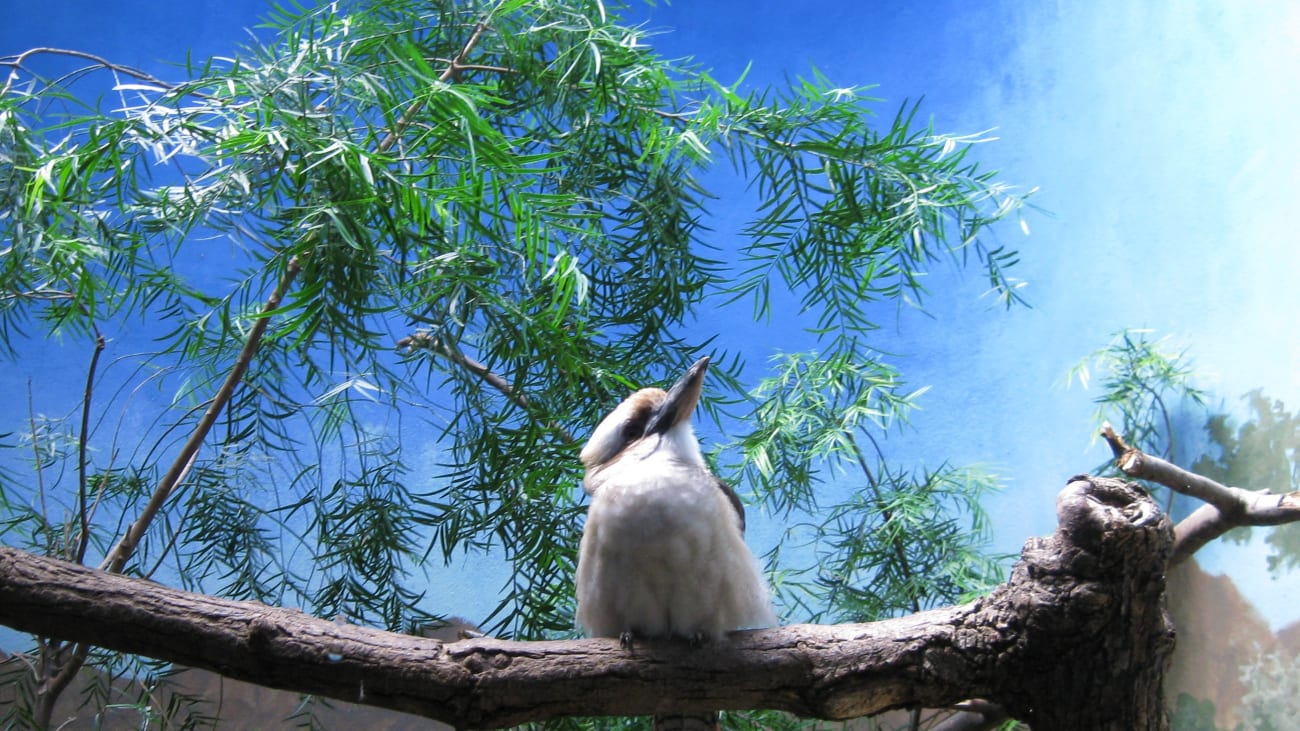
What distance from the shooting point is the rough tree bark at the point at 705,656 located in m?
1.20

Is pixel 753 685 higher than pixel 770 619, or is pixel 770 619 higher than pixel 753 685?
pixel 770 619

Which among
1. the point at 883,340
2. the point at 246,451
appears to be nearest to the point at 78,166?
the point at 246,451

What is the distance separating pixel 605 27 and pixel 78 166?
103 cm

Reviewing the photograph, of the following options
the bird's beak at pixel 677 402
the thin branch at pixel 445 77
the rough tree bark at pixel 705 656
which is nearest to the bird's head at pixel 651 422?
the bird's beak at pixel 677 402

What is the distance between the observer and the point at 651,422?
5.78 ft

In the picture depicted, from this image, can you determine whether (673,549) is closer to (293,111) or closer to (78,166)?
(293,111)

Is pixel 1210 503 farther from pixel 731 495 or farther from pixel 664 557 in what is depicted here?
pixel 664 557

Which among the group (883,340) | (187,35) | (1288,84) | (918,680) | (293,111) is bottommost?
(918,680)

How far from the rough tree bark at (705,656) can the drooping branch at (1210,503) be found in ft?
1.09

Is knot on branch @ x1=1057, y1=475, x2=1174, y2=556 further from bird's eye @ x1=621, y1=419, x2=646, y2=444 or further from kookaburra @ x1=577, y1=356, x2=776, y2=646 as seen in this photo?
bird's eye @ x1=621, y1=419, x2=646, y2=444

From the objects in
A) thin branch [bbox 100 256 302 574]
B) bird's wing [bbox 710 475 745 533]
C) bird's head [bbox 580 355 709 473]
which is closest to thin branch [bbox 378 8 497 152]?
thin branch [bbox 100 256 302 574]

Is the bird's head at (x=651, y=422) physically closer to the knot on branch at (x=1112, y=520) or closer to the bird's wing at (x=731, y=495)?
the bird's wing at (x=731, y=495)

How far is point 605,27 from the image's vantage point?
206cm

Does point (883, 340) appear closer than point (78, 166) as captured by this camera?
No
